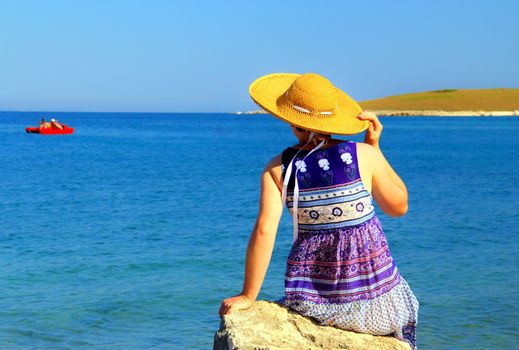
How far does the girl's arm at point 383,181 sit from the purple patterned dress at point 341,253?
10 cm

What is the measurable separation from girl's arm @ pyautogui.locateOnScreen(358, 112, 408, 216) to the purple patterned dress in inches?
4.1

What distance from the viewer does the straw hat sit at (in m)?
3.26

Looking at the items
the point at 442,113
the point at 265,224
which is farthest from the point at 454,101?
the point at 265,224

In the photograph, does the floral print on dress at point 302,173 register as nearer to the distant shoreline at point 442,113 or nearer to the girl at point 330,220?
the girl at point 330,220

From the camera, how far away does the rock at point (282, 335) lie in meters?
3.18

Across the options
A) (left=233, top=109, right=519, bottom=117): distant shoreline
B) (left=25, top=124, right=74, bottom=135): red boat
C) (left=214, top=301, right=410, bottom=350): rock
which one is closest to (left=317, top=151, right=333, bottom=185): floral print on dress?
(left=214, top=301, right=410, bottom=350): rock

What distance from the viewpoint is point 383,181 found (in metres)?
3.33

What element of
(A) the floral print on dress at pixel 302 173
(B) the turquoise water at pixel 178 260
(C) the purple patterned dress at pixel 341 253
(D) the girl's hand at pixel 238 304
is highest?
(A) the floral print on dress at pixel 302 173

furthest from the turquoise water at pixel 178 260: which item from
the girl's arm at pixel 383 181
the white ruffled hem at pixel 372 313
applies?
the girl's arm at pixel 383 181

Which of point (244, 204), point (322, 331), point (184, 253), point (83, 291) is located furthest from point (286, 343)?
point (244, 204)

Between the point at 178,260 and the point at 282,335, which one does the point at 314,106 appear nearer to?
the point at 282,335

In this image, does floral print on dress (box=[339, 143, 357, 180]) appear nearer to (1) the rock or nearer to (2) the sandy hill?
(1) the rock

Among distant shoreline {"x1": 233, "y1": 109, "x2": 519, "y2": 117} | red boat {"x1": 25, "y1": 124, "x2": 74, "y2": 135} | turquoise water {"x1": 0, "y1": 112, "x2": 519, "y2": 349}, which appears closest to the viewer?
turquoise water {"x1": 0, "y1": 112, "x2": 519, "y2": 349}

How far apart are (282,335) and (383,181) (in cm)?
83
